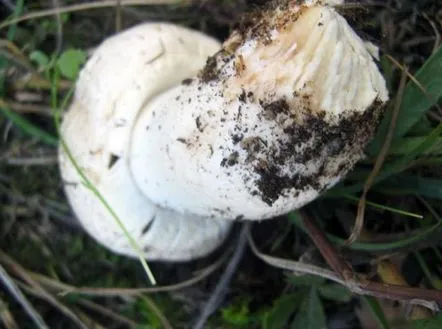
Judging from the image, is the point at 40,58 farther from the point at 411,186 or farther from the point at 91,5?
the point at 411,186

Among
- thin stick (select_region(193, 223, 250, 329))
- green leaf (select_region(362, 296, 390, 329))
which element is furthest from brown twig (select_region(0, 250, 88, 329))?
green leaf (select_region(362, 296, 390, 329))

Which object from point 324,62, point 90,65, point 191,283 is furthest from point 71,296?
point 324,62

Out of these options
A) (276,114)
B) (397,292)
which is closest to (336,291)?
(397,292)

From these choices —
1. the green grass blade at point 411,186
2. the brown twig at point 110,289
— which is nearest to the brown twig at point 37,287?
the brown twig at point 110,289

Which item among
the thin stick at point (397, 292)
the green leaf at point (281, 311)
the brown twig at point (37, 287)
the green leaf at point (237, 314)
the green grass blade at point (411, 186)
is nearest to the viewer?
the thin stick at point (397, 292)

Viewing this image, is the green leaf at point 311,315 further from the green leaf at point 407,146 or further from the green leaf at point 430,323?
the green leaf at point 407,146

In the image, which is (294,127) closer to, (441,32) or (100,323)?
(441,32)
